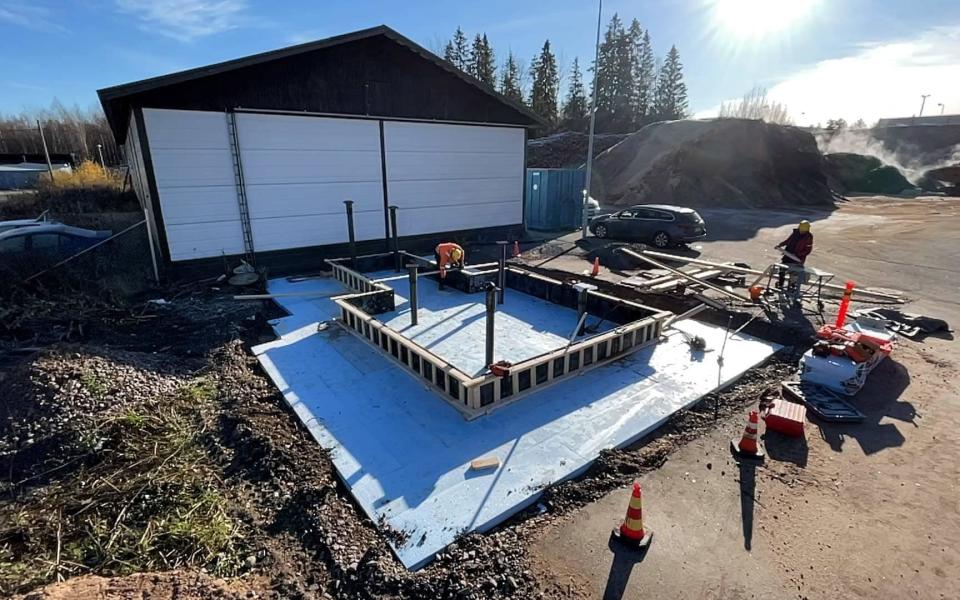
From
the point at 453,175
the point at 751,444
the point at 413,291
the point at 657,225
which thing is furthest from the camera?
the point at 657,225

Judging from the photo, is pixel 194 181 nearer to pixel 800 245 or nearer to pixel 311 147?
pixel 311 147

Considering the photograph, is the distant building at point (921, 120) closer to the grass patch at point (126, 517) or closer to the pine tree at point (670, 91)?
the pine tree at point (670, 91)

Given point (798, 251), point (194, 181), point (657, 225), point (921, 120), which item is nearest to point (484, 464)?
point (798, 251)

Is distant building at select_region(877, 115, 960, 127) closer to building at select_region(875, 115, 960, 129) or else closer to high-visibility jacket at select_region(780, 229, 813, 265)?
building at select_region(875, 115, 960, 129)

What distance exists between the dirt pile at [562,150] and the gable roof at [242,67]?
2582 cm

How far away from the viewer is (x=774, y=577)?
3.26 meters

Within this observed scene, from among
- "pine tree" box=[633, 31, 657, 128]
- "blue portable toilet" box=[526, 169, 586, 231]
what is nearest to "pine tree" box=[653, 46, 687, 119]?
"pine tree" box=[633, 31, 657, 128]

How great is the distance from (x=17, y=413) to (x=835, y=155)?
53.3 meters

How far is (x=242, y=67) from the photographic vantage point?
428 inches

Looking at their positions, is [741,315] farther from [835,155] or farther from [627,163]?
[835,155]

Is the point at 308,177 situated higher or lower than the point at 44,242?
higher

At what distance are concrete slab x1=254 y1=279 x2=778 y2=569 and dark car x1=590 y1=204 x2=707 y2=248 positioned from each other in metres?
8.51

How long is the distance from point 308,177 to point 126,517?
1058 cm

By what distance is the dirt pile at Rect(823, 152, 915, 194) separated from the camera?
122 feet
